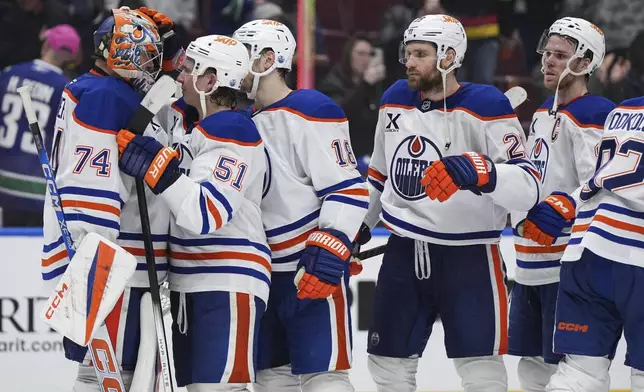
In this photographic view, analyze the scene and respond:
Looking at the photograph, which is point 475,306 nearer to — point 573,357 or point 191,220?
point 573,357

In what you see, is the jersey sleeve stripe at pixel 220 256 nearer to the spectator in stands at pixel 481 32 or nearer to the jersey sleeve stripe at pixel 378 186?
the jersey sleeve stripe at pixel 378 186

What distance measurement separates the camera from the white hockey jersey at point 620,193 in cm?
310

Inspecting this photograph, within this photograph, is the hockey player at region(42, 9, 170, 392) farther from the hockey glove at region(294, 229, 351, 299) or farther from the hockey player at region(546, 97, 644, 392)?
the hockey player at region(546, 97, 644, 392)

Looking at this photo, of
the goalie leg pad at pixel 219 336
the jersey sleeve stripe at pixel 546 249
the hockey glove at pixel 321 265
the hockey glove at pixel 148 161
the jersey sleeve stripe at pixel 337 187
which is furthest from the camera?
the jersey sleeve stripe at pixel 546 249

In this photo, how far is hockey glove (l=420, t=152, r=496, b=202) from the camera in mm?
3176

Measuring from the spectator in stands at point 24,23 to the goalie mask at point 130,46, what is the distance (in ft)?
6.57

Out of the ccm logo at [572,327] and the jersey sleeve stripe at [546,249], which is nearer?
the ccm logo at [572,327]

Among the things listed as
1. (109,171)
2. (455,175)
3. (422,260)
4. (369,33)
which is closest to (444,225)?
(422,260)

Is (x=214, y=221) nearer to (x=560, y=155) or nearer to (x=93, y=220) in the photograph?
(x=93, y=220)

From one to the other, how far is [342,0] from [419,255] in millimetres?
1849

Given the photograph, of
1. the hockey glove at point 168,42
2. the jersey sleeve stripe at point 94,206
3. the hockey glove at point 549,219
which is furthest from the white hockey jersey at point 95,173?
the hockey glove at point 549,219

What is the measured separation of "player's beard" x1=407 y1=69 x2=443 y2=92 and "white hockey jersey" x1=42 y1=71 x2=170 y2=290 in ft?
2.65

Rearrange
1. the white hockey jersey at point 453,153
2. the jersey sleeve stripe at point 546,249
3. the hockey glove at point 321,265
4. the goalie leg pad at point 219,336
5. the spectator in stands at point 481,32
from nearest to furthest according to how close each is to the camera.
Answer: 1. the goalie leg pad at point 219,336
2. the hockey glove at point 321,265
3. the white hockey jersey at point 453,153
4. the jersey sleeve stripe at point 546,249
5. the spectator in stands at point 481,32

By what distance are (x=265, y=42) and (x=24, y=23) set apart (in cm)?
208
